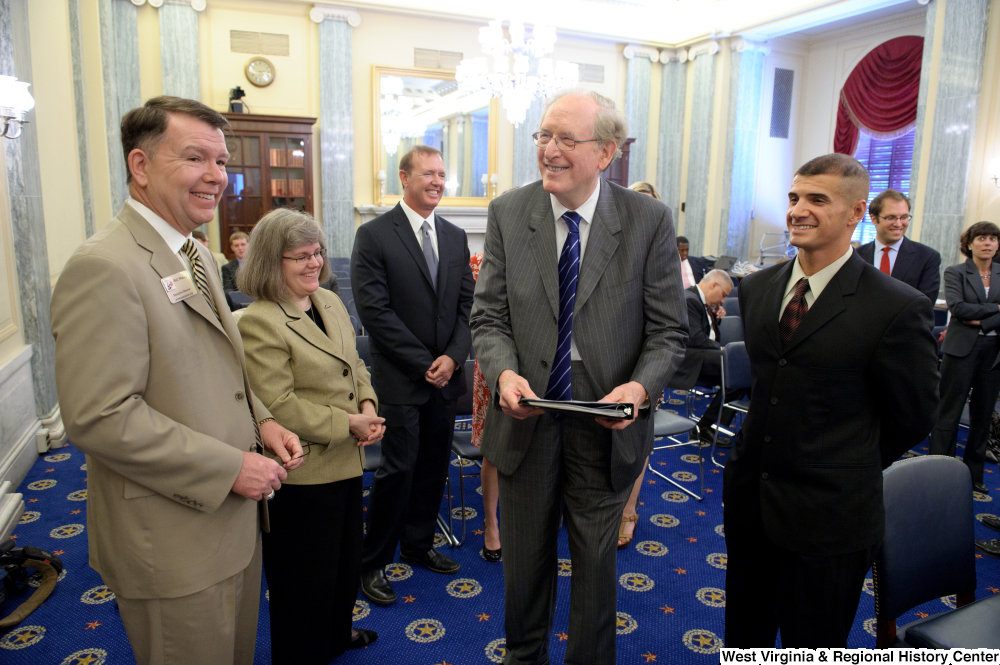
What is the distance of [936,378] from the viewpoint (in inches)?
65.4

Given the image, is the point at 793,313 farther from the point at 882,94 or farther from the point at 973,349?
the point at 882,94

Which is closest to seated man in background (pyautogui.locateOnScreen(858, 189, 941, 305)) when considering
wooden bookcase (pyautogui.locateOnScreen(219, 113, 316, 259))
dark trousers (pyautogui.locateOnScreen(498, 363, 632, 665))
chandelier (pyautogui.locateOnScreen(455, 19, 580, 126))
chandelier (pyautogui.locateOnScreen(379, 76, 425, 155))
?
dark trousers (pyautogui.locateOnScreen(498, 363, 632, 665))

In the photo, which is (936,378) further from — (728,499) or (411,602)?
(411,602)

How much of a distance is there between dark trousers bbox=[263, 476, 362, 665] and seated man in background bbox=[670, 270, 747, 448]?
2.69 metres

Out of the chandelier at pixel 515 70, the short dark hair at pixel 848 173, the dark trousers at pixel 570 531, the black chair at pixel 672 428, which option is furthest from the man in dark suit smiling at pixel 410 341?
the chandelier at pixel 515 70

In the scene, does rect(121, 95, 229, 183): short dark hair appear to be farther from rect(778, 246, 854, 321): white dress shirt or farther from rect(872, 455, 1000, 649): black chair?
rect(872, 455, 1000, 649): black chair

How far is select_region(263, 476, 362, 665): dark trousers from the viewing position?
2020 millimetres

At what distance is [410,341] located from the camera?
2.78m

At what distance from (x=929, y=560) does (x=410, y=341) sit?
6.42 ft

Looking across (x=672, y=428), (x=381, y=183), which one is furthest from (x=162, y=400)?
(x=381, y=183)

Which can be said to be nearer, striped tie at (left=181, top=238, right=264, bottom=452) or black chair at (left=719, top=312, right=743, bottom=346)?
striped tie at (left=181, top=238, right=264, bottom=452)

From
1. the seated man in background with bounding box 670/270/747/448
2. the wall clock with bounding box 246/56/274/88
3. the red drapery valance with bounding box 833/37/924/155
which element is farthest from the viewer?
the red drapery valance with bounding box 833/37/924/155

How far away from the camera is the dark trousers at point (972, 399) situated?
4211 mm

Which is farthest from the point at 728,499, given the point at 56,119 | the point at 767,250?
the point at 767,250
